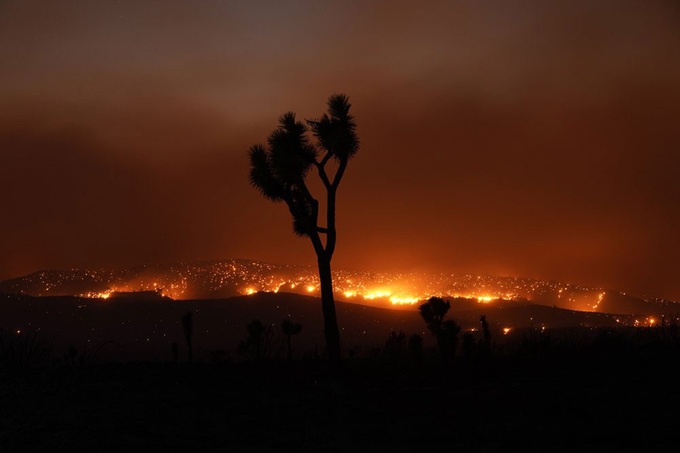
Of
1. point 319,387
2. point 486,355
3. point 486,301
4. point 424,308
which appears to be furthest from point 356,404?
point 486,301

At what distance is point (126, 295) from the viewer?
2158 inches

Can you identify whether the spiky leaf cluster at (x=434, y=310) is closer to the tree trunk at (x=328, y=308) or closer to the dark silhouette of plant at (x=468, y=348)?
the dark silhouette of plant at (x=468, y=348)

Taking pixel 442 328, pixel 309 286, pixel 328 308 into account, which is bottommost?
pixel 442 328

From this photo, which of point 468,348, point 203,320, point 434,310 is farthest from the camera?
point 203,320

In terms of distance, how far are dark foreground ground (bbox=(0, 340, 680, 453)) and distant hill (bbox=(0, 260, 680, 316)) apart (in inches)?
1737

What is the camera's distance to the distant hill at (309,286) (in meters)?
64.8

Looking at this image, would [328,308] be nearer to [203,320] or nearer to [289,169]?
[289,169]

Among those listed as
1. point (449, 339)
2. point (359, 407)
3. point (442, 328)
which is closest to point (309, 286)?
point (442, 328)

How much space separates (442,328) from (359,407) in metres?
7.91

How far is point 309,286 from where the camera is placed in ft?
214

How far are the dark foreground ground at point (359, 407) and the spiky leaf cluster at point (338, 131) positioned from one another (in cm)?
591

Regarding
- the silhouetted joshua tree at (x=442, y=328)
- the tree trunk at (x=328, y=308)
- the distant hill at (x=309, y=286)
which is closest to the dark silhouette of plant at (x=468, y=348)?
the silhouetted joshua tree at (x=442, y=328)

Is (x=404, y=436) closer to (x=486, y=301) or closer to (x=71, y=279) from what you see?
(x=486, y=301)

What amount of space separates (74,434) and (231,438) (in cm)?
197
